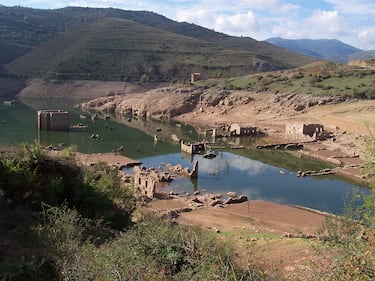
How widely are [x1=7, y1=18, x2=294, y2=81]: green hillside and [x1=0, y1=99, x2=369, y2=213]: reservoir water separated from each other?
3769cm

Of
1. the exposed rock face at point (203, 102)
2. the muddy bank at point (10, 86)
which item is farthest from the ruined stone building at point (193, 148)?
the muddy bank at point (10, 86)

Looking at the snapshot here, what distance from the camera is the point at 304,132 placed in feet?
189

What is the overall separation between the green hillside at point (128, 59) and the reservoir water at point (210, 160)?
124 feet

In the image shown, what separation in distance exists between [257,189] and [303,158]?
547 inches

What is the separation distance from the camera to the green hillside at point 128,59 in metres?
113

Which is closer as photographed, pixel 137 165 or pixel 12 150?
pixel 12 150

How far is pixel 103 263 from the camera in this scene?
1014 cm

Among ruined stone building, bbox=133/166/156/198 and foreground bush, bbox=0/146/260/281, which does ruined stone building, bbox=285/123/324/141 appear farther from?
foreground bush, bbox=0/146/260/281

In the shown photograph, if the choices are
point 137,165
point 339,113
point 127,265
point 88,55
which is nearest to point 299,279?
point 127,265

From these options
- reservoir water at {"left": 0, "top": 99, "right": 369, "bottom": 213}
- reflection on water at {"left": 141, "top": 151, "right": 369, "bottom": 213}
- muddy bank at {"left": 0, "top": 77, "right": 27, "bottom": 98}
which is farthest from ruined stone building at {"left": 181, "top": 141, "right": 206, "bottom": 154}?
muddy bank at {"left": 0, "top": 77, "right": 27, "bottom": 98}

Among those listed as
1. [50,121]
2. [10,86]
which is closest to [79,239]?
[50,121]

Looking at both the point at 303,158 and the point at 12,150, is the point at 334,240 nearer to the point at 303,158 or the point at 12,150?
the point at 12,150

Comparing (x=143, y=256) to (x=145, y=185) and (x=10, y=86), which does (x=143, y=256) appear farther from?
(x=10, y=86)

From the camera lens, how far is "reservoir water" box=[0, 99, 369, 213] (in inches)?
1355
